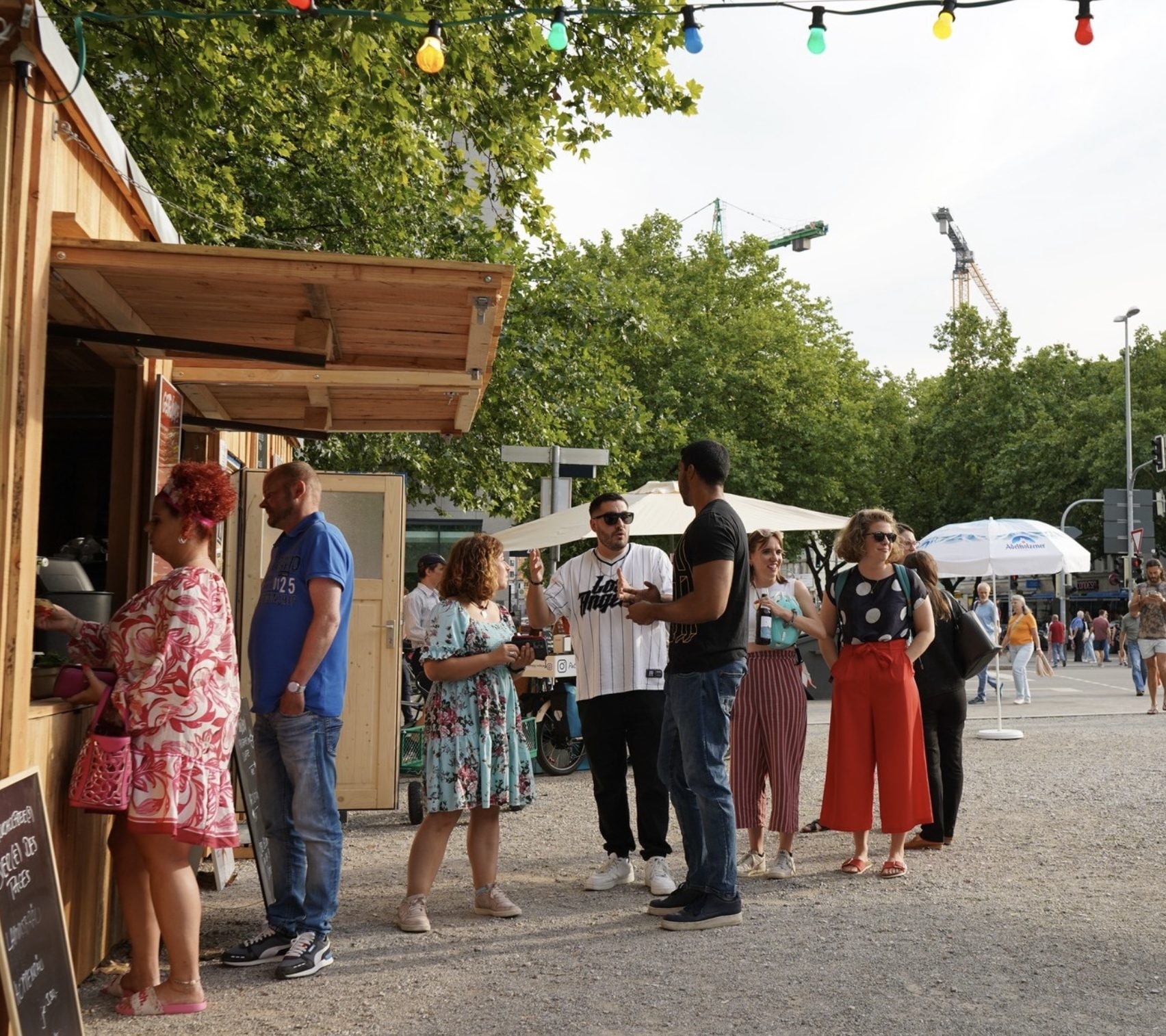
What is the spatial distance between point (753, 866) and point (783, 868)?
216 millimetres

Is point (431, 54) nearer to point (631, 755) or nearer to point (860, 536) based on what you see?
point (860, 536)

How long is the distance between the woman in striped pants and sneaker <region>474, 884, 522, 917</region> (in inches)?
61.7

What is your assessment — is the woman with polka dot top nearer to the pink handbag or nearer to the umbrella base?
the pink handbag

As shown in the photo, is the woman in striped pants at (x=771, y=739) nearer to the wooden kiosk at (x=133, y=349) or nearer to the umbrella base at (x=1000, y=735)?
the wooden kiosk at (x=133, y=349)

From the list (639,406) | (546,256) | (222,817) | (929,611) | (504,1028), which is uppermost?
(546,256)

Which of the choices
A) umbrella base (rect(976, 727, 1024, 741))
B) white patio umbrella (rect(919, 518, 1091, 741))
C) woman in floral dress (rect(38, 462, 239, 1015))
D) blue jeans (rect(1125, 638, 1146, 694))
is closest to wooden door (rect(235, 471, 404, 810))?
woman in floral dress (rect(38, 462, 239, 1015))

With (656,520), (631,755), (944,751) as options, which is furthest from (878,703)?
(656,520)

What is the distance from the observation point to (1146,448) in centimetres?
4503

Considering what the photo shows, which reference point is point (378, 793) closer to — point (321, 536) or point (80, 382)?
point (80, 382)

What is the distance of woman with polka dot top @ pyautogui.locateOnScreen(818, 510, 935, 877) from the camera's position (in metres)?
6.75

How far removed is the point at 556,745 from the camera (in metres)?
11.4

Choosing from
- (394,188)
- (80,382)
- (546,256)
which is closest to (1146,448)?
(546,256)

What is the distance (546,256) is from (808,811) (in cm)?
1345

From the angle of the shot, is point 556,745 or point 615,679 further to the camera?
point 556,745
